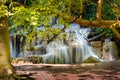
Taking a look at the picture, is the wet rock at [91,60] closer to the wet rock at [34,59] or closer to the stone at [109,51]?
the stone at [109,51]

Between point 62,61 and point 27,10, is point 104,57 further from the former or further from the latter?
point 27,10

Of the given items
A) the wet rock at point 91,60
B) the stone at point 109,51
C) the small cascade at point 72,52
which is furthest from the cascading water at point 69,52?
the stone at point 109,51

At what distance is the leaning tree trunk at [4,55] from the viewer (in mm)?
11081

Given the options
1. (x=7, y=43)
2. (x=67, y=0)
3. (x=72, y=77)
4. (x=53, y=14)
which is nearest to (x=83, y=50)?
(x=72, y=77)

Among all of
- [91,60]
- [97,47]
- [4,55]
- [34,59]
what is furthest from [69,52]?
[4,55]

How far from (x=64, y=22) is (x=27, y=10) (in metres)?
1.31

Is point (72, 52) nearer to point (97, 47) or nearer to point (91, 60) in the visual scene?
point (91, 60)

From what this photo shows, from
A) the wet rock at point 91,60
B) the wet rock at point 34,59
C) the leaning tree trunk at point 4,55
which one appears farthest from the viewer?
the wet rock at point 34,59

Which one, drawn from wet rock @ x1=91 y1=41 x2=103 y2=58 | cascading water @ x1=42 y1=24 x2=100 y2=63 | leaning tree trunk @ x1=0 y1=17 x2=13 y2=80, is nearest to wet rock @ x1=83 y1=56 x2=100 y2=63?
cascading water @ x1=42 y1=24 x2=100 y2=63

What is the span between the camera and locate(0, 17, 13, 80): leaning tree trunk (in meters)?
11.1

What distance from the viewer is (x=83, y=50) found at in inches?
845

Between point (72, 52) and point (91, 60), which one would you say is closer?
point (91, 60)

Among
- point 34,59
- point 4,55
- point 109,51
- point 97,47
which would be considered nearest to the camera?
point 4,55

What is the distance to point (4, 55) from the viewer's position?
37.2 feet
